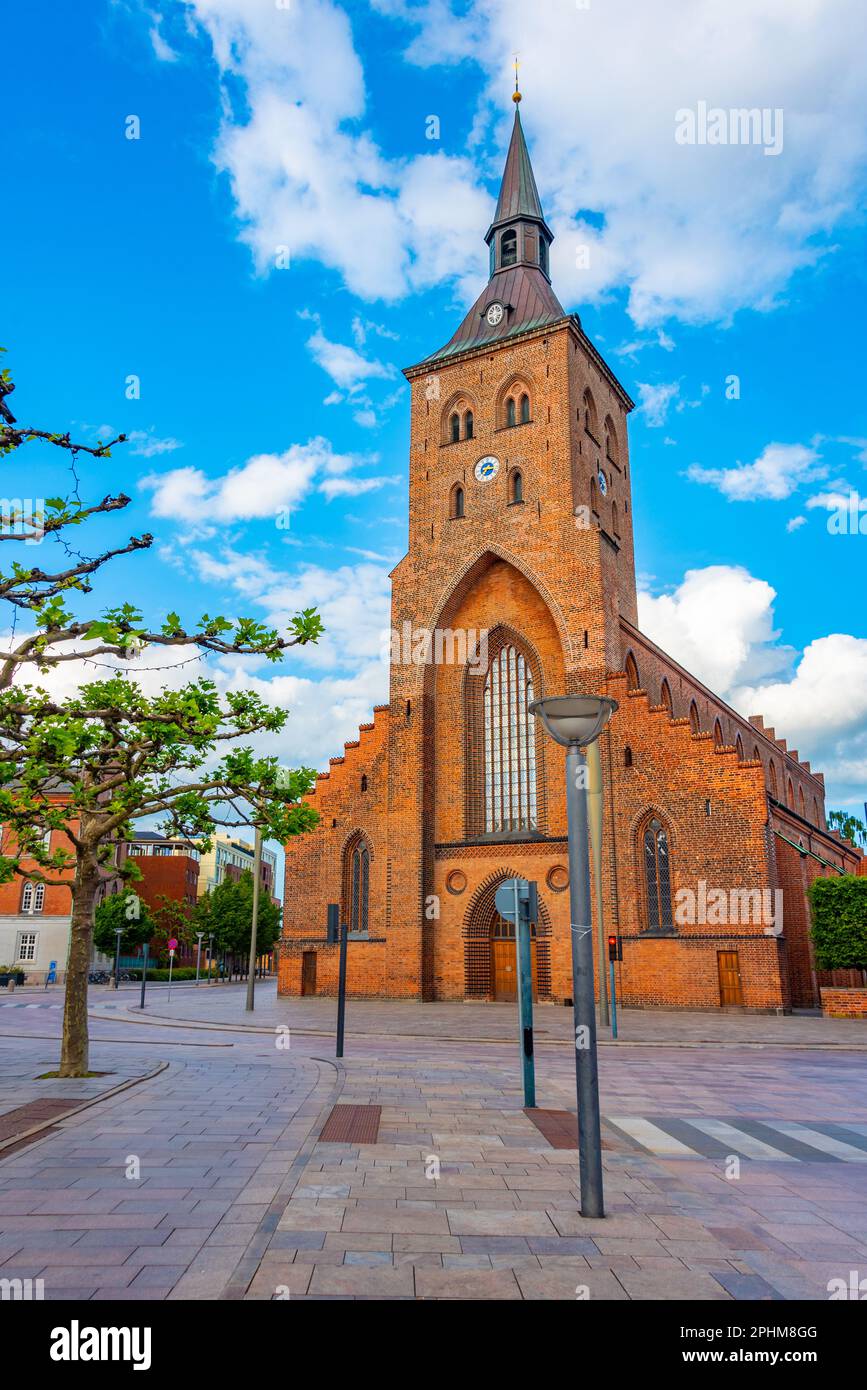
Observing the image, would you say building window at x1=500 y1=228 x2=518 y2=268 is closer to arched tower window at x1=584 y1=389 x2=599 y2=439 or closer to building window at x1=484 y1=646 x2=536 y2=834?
arched tower window at x1=584 y1=389 x2=599 y2=439

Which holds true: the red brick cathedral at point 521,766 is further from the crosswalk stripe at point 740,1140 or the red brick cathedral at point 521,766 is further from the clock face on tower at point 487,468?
the crosswalk stripe at point 740,1140

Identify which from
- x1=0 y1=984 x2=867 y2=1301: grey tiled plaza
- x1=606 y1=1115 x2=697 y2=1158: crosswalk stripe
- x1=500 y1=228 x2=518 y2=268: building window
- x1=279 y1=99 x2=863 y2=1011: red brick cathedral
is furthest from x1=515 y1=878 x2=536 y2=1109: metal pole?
x1=500 y1=228 x2=518 y2=268: building window

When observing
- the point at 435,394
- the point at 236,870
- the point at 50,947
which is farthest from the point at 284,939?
the point at 236,870

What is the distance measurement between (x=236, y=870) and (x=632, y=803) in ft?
291

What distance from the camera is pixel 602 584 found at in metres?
31.6

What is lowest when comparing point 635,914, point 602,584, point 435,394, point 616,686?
point 635,914

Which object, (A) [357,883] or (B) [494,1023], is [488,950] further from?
(B) [494,1023]

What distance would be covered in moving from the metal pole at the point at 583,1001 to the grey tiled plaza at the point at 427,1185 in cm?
30

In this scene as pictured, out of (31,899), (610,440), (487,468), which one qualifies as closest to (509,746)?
(487,468)

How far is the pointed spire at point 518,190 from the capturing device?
1644 inches

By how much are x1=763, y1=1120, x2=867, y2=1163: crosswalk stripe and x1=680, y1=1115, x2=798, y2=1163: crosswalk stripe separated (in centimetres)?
47

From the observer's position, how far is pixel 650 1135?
9.55 m

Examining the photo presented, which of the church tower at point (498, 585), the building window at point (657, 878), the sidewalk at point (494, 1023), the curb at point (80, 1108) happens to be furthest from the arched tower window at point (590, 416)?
the curb at point (80, 1108)

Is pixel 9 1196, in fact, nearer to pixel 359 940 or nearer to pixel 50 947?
pixel 359 940
